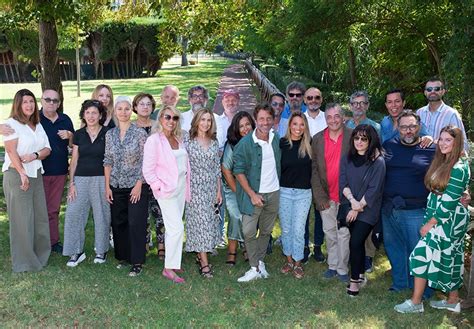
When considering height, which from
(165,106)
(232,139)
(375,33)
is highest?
(375,33)

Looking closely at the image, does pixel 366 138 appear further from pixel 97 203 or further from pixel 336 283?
pixel 97 203

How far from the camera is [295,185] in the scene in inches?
234

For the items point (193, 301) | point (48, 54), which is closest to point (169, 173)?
point (193, 301)

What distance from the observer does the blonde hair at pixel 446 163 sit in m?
4.80

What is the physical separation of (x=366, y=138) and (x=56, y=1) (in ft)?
19.2

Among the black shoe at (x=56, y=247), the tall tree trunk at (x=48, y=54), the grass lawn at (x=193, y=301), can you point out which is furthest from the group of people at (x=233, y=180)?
the tall tree trunk at (x=48, y=54)

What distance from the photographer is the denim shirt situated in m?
5.77

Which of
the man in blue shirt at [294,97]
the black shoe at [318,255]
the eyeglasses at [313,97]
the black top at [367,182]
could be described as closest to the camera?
the black top at [367,182]

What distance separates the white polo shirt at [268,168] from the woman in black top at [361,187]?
27.8 inches

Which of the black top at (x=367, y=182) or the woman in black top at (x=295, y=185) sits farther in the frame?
the woman in black top at (x=295, y=185)

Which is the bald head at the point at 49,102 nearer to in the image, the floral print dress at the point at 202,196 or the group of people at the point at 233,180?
the group of people at the point at 233,180

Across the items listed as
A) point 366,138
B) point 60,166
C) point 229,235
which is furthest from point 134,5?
point 366,138

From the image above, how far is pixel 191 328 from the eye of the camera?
4828 millimetres

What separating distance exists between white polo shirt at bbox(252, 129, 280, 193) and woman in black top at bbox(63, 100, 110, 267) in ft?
5.63
